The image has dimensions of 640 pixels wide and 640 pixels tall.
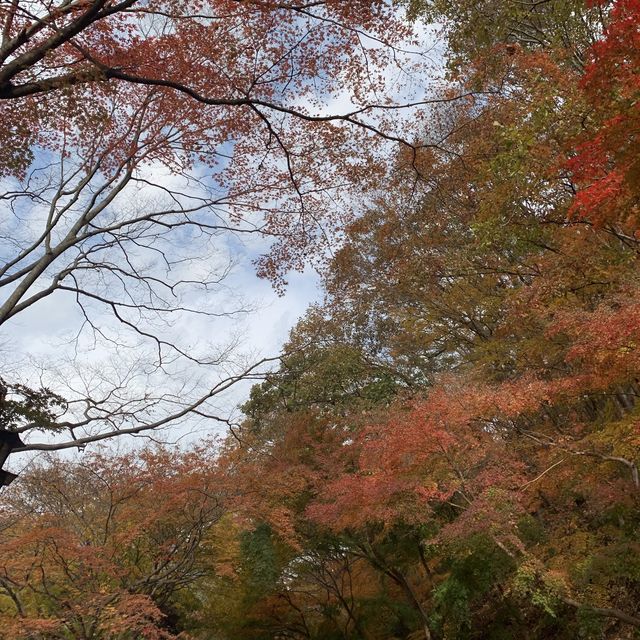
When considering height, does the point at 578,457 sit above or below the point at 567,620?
above

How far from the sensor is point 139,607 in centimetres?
A: 930

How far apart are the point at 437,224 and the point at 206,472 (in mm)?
7779

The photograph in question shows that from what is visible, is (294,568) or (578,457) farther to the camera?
(294,568)

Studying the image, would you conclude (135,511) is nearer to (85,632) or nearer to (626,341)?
(85,632)

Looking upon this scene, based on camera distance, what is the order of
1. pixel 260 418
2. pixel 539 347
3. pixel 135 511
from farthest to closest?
1. pixel 260 418
2. pixel 135 511
3. pixel 539 347

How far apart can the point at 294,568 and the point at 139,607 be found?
23.9 feet

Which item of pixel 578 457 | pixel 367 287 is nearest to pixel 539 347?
pixel 578 457

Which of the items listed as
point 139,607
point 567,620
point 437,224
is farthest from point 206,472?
point 567,620

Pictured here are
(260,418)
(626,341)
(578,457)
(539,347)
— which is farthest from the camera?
(260,418)

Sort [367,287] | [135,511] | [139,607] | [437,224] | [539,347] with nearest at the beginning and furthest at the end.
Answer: [139,607] → [539,347] → [135,511] → [437,224] → [367,287]

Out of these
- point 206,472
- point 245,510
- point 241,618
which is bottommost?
point 241,618

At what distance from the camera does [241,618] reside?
49.8 ft

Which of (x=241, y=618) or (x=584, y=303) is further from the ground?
(x=584, y=303)

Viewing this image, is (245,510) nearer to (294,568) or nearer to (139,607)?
(139,607)
